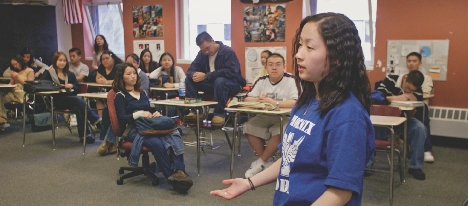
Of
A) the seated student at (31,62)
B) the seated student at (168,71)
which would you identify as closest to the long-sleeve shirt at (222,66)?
the seated student at (168,71)

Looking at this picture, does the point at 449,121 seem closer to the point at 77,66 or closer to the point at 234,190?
the point at 234,190

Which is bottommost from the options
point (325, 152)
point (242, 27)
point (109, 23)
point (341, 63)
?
point (325, 152)

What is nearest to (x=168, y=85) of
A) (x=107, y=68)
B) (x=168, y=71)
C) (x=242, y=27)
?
(x=168, y=71)

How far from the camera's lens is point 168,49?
8.04 m

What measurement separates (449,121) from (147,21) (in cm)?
566

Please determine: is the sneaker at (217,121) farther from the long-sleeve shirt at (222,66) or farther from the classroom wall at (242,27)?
the classroom wall at (242,27)

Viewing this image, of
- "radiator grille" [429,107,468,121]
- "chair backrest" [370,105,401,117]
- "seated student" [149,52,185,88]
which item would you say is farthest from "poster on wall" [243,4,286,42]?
"chair backrest" [370,105,401,117]

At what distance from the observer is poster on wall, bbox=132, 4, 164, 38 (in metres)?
8.06

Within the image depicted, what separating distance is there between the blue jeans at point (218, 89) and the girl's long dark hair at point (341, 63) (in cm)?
365

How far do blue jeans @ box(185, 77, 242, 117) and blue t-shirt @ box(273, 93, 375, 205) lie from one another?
11.7 ft

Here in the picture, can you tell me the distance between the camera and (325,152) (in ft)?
3.28

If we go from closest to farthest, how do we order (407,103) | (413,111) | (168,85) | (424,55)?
(407,103) < (413,111) < (424,55) < (168,85)

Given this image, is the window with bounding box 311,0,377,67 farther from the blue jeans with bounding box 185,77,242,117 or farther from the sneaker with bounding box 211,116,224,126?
the sneaker with bounding box 211,116,224,126

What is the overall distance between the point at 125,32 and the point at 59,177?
4.93 meters
